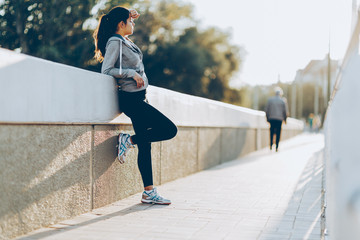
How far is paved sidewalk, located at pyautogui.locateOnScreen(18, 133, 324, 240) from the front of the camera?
3.58 metres

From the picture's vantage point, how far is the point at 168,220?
4.11 meters

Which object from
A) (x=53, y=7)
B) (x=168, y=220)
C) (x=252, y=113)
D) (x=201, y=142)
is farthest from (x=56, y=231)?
(x=53, y=7)

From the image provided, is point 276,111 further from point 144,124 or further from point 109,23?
point 109,23

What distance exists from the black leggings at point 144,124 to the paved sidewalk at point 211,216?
450mm

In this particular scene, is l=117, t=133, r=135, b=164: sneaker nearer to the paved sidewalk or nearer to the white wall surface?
the white wall surface

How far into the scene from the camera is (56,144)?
12.3 feet

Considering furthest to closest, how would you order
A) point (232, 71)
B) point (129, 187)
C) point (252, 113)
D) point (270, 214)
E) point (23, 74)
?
1. point (232, 71)
2. point (252, 113)
3. point (129, 187)
4. point (270, 214)
5. point (23, 74)

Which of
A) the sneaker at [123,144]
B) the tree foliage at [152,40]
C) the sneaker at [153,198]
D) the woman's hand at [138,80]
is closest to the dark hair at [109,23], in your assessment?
the woman's hand at [138,80]

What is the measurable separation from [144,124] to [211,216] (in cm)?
109

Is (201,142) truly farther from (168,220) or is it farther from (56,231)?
(56,231)

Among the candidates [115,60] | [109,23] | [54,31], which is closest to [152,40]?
[54,31]

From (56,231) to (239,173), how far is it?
514 cm

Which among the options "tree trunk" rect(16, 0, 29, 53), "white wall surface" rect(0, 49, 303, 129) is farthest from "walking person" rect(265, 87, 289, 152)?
"tree trunk" rect(16, 0, 29, 53)

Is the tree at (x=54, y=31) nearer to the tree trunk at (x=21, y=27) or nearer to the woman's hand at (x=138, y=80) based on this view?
the tree trunk at (x=21, y=27)
